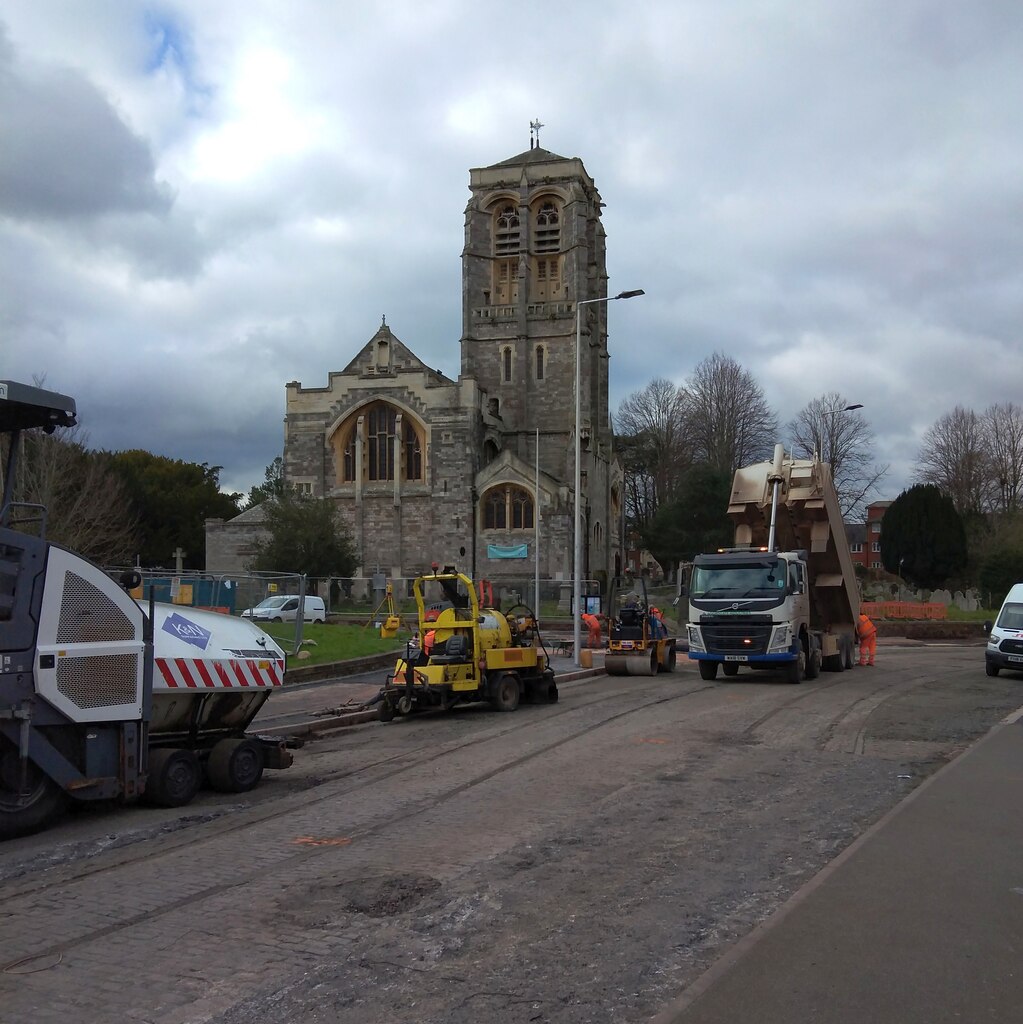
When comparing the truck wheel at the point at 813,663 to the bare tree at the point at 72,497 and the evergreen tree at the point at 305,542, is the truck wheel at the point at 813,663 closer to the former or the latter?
the bare tree at the point at 72,497

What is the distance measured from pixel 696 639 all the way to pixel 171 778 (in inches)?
567

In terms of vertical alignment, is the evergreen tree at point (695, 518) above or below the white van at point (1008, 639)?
above

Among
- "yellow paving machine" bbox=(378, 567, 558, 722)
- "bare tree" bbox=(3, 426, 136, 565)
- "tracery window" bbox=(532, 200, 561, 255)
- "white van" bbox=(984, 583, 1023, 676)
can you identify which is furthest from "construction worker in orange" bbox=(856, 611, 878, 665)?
"tracery window" bbox=(532, 200, 561, 255)

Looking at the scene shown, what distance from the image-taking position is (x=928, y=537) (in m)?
56.8

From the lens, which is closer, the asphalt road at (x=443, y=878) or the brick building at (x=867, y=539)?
the asphalt road at (x=443, y=878)

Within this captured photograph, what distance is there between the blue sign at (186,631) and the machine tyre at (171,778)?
1.00 metres

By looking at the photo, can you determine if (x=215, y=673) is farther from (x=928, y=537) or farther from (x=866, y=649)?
(x=928, y=537)

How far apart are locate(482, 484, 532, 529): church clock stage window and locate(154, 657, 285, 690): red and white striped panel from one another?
144 feet

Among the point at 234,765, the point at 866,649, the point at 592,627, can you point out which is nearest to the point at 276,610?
the point at 592,627

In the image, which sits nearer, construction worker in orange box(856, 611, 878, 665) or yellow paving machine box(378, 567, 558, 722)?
yellow paving machine box(378, 567, 558, 722)

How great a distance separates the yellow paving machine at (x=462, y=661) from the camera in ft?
50.2

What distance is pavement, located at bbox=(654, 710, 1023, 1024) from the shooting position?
424 centimetres

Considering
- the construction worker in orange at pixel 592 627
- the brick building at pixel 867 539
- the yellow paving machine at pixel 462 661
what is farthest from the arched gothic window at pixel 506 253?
the yellow paving machine at pixel 462 661

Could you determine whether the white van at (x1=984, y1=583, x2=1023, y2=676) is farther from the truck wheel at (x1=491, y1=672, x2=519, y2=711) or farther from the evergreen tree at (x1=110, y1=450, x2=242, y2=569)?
the evergreen tree at (x1=110, y1=450, x2=242, y2=569)
